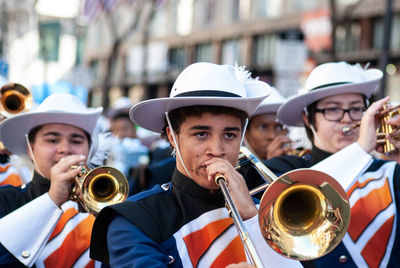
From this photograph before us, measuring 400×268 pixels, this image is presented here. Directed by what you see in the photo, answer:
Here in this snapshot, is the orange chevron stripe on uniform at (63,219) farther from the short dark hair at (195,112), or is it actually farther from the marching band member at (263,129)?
the marching band member at (263,129)

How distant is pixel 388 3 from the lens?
11.0 meters

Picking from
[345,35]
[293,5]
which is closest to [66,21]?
[293,5]

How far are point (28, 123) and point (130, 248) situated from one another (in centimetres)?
205

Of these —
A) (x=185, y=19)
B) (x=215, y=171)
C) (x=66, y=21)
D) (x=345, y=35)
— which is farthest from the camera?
(x=66, y=21)

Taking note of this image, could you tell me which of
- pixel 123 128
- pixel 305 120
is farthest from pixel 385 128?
pixel 123 128

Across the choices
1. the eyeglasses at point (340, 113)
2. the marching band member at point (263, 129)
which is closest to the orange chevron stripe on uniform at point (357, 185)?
the eyeglasses at point (340, 113)

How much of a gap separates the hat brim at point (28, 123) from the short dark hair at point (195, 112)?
1448mm

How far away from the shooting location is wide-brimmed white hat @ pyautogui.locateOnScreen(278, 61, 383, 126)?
177 inches

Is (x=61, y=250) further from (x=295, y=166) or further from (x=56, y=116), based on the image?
(x=295, y=166)

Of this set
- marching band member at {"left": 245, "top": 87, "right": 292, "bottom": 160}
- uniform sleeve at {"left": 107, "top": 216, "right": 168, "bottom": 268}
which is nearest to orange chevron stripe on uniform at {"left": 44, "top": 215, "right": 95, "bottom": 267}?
uniform sleeve at {"left": 107, "top": 216, "right": 168, "bottom": 268}

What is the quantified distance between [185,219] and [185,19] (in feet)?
109

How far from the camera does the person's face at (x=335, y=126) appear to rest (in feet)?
14.4

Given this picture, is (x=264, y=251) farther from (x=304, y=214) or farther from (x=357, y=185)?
(x=357, y=185)

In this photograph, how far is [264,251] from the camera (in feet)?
9.10
